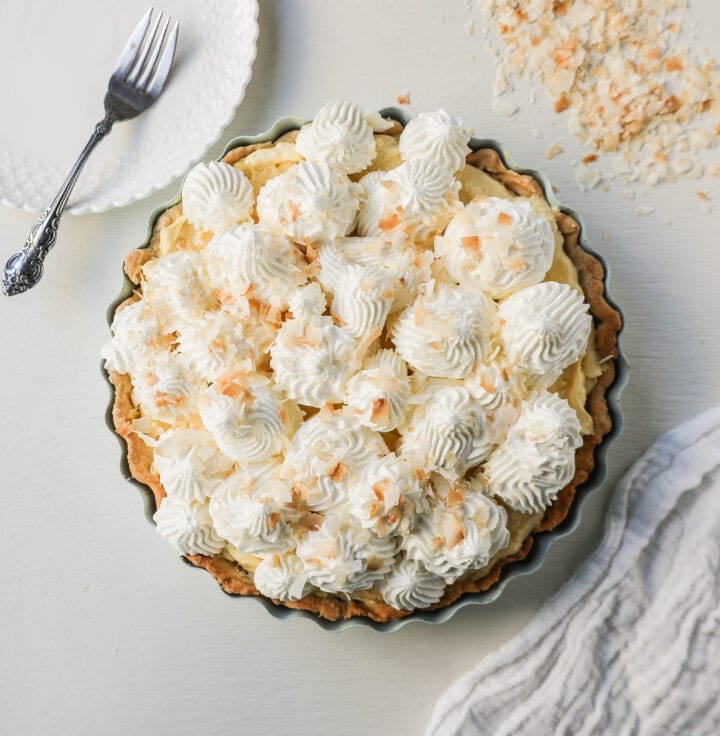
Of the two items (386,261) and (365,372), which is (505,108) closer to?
(386,261)

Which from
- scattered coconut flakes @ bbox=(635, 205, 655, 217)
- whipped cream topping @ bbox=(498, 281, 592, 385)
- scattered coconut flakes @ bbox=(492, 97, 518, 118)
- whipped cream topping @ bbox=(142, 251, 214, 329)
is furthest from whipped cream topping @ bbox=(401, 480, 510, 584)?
scattered coconut flakes @ bbox=(492, 97, 518, 118)

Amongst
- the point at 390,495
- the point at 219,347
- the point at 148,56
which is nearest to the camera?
the point at 390,495

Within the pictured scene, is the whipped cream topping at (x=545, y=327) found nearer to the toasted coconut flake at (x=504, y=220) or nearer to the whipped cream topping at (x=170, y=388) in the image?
the toasted coconut flake at (x=504, y=220)

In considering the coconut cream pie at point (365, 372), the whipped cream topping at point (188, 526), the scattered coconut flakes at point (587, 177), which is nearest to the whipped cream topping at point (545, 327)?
the coconut cream pie at point (365, 372)

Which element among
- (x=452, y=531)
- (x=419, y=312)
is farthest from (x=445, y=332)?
(x=452, y=531)

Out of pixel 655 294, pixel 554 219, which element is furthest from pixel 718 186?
pixel 554 219

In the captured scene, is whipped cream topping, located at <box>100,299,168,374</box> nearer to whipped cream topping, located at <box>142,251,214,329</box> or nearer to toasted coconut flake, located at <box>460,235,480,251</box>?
whipped cream topping, located at <box>142,251,214,329</box>
